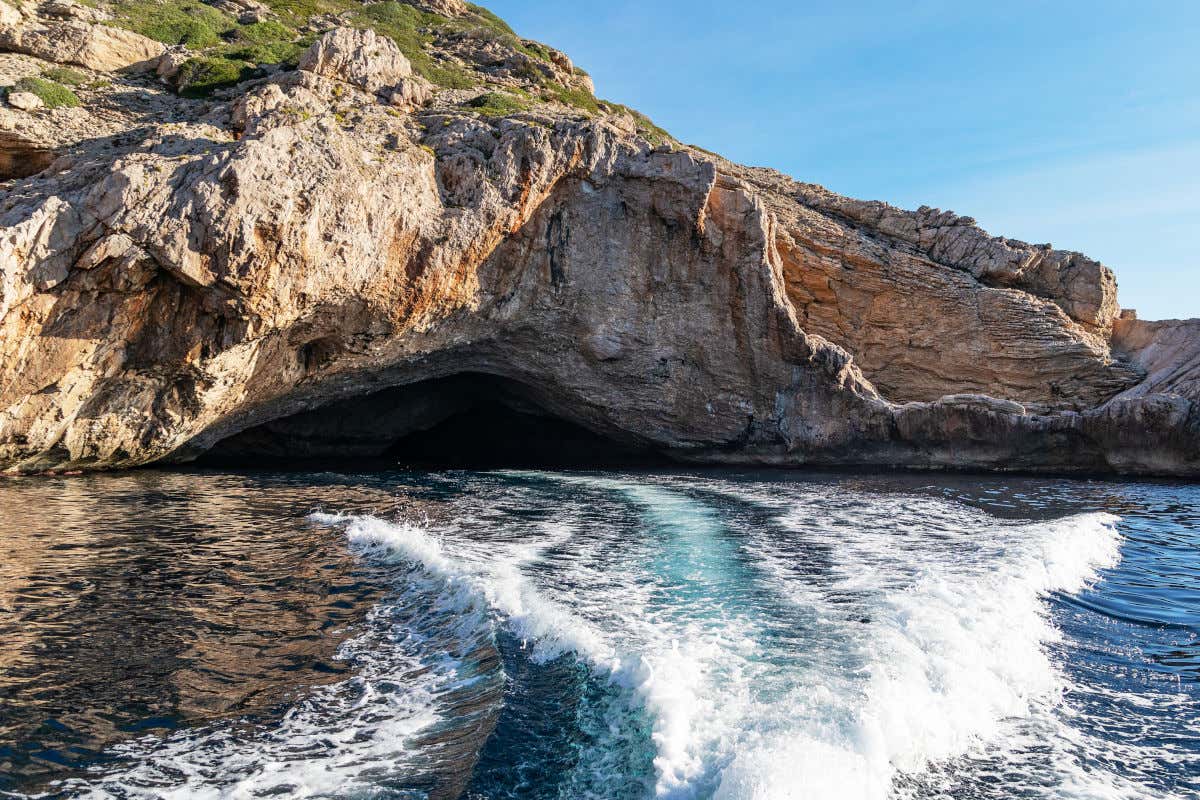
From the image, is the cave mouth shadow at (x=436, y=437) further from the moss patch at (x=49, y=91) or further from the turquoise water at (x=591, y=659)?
the turquoise water at (x=591, y=659)

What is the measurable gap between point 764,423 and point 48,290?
66.9 ft

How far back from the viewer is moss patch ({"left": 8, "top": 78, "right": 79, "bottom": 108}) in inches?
758

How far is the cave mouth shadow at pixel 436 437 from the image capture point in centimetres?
2609

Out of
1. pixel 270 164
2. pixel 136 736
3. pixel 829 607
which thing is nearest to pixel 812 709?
pixel 829 607

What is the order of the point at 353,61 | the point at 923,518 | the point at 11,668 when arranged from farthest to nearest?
the point at 353,61, the point at 923,518, the point at 11,668

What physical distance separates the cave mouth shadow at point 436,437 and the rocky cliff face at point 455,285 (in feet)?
0.62

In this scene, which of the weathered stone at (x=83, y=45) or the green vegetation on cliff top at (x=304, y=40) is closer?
the weathered stone at (x=83, y=45)

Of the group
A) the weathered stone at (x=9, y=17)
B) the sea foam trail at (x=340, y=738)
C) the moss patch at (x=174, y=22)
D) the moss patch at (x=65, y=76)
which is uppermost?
the moss patch at (x=174, y=22)

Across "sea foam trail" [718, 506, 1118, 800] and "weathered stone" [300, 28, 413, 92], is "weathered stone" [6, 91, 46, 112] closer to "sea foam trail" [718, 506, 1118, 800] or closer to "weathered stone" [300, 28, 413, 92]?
"weathered stone" [300, 28, 413, 92]

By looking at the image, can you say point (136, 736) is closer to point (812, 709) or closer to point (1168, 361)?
point (812, 709)

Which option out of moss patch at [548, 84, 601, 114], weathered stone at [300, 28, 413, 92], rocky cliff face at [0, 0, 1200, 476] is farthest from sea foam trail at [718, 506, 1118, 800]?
moss patch at [548, 84, 601, 114]

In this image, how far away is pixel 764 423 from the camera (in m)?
25.9

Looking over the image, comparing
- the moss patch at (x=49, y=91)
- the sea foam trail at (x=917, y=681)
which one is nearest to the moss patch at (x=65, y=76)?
the moss patch at (x=49, y=91)

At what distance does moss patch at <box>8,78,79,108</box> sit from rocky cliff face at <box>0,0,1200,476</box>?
164 mm
